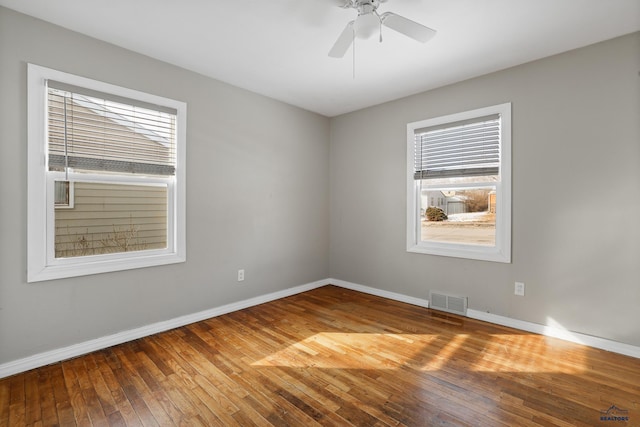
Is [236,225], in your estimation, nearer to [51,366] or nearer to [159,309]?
[159,309]

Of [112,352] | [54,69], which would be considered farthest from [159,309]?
[54,69]

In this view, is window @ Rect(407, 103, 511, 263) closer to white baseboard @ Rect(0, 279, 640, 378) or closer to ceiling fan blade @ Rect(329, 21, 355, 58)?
white baseboard @ Rect(0, 279, 640, 378)

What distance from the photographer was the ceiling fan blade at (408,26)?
6.26 feet

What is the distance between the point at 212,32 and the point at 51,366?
278 centimetres

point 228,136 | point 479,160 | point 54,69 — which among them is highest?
point 54,69

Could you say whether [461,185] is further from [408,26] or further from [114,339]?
[114,339]

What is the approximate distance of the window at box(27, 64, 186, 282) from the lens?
7.41ft

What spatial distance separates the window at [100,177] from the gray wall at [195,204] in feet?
0.27

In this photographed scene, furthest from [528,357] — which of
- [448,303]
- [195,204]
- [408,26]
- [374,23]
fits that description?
[195,204]

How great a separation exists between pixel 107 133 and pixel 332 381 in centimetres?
266

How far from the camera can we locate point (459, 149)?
133 inches

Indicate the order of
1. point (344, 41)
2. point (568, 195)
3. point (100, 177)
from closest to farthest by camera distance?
point (344, 41) < point (100, 177) < point (568, 195)

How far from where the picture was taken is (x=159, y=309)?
114 inches

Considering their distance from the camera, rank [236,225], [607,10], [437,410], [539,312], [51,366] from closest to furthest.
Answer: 1. [437,410]
2. [607,10]
3. [51,366]
4. [539,312]
5. [236,225]
